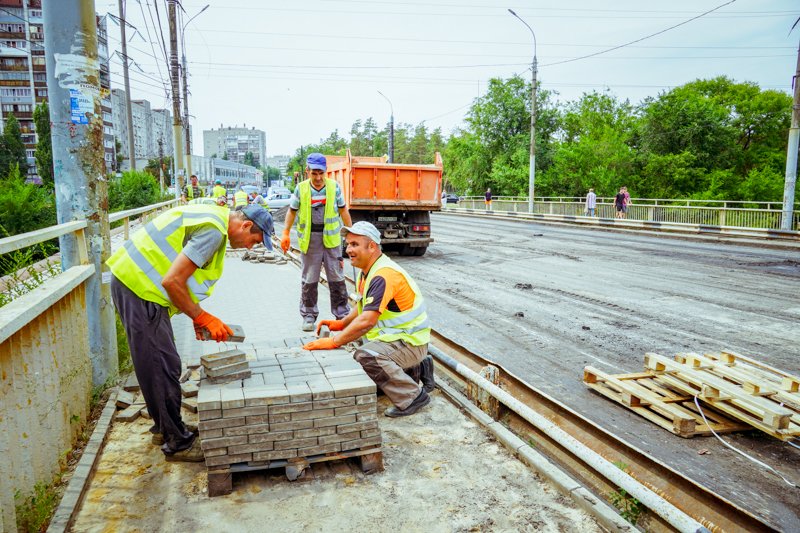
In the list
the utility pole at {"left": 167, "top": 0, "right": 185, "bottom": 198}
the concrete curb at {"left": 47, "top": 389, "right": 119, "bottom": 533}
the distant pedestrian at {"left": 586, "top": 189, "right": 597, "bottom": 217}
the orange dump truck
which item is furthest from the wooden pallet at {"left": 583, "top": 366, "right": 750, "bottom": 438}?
the distant pedestrian at {"left": 586, "top": 189, "right": 597, "bottom": 217}

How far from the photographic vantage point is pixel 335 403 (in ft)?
10.7

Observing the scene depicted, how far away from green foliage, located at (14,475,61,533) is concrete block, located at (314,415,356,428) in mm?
1382

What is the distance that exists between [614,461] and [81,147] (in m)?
4.44

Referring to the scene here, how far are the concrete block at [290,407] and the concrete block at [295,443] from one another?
182mm

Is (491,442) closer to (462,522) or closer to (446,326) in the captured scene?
(462,522)

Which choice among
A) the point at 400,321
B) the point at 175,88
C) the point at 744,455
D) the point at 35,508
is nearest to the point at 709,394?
the point at 744,455

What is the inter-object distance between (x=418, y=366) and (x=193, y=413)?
174 centimetres

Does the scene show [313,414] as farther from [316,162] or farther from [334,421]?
[316,162]

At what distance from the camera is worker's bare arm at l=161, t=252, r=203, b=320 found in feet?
10.6

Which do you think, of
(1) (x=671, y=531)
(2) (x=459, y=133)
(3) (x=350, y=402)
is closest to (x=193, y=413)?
(3) (x=350, y=402)

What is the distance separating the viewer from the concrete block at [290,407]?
3.15 m

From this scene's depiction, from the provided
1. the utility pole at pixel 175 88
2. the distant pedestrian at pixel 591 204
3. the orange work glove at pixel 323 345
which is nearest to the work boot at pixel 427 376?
the orange work glove at pixel 323 345

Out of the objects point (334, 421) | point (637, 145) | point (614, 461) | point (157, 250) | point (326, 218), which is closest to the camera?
point (334, 421)

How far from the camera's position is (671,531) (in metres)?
2.81
